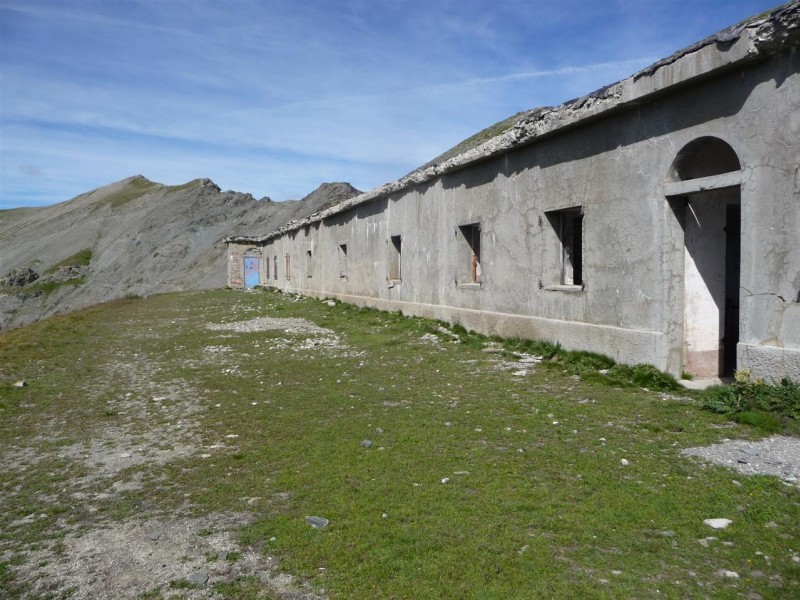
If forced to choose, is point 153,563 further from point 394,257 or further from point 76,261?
point 76,261

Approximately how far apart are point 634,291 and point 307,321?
1007 cm

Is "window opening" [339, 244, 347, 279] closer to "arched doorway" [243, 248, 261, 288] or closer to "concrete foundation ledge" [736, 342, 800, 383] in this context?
"concrete foundation ledge" [736, 342, 800, 383]

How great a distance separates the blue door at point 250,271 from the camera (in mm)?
41719

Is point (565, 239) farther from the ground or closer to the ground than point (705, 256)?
farther from the ground

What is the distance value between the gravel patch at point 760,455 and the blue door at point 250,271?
39.0 meters

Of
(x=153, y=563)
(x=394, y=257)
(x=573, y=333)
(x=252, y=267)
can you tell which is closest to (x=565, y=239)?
(x=573, y=333)

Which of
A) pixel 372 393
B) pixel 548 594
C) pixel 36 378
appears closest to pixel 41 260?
pixel 36 378

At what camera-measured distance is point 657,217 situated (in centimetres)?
752

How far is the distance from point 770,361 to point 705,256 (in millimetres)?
1890

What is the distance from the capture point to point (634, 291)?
7871 mm

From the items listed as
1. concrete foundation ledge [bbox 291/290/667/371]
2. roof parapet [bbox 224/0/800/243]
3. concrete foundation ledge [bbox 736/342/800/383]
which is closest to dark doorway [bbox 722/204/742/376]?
concrete foundation ledge [bbox 291/290/667/371]

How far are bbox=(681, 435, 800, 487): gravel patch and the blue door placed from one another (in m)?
39.0

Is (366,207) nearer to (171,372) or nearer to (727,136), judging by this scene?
(171,372)

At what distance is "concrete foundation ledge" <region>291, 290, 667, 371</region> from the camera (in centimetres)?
751
